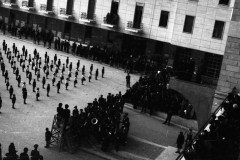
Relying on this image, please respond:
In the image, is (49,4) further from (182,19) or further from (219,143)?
(219,143)

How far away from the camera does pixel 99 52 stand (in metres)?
35.2

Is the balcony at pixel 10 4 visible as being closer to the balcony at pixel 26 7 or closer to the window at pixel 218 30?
the balcony at pixel 26 7

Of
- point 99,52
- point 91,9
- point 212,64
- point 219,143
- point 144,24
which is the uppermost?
point 91,9

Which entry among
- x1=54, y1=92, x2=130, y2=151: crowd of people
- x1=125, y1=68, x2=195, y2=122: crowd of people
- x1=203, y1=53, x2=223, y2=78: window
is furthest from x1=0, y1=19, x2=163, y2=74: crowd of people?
x1=54, y1=92, x2=130, y2=151: crowd of people

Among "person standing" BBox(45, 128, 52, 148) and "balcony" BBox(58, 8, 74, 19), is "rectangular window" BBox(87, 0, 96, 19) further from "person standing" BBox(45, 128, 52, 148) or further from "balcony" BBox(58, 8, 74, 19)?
"person standing" BBox(45, 128, 52, 148)

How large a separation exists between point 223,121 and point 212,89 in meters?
8.88

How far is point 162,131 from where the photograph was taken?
71.9 ft

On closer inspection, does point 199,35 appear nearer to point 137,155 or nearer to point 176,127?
point 176,127

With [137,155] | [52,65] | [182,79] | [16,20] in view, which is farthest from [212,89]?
[16,20]

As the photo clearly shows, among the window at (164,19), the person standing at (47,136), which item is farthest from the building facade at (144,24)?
the person standing at (47,136)

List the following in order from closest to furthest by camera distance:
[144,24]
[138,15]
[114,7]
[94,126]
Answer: [94,126], [144,24], [138,15], [114,7]

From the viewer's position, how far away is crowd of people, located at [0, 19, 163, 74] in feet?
109

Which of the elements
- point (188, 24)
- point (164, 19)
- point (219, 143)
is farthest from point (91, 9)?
point (219, 143)

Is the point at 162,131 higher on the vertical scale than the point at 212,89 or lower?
lower
